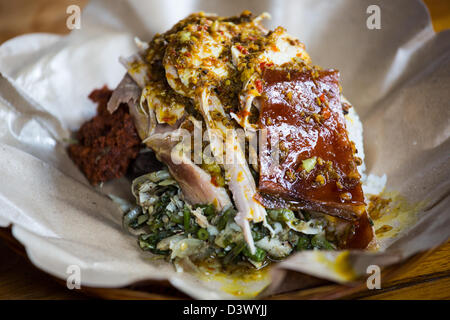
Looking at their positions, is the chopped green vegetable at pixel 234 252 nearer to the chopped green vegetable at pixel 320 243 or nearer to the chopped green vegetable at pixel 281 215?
the chopped green vegetable at pixel 281 215

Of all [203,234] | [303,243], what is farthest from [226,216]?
[303,243]

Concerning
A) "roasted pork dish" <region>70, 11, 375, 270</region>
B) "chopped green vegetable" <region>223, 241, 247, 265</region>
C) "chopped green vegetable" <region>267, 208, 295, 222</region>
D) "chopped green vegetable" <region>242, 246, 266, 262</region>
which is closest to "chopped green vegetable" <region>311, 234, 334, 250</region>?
"roasted pork dish" <region>70, 11, 375, 270</region>

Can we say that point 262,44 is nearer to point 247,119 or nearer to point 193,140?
point 247,119

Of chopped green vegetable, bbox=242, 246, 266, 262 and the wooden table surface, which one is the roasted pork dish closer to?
chopped green vegetable, bbox=242, 246, 266, 262

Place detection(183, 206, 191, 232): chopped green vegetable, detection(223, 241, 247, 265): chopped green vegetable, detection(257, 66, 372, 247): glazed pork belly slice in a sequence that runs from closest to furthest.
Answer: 1. detection(257, 66, 372, 247): glazed pork belly slice
2. detection(223, 241, 247, 265): chopped green vegetable
3. detection(183, 206, 191, 232): chopped green vegetable

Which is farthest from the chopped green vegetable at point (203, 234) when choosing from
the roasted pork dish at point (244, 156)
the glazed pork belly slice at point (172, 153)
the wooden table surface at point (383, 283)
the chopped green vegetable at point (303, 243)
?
→ the wooden table surface at point (383, 283)

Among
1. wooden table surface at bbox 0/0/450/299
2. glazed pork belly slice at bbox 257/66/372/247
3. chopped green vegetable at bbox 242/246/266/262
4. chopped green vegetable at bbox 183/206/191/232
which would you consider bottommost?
wooden table surface at bbox 0/0/450/299

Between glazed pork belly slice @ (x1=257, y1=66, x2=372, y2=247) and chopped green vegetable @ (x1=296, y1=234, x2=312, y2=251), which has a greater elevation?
glazed pork belly slice @ (x1=257, y1=66, x2=372, y2=247)

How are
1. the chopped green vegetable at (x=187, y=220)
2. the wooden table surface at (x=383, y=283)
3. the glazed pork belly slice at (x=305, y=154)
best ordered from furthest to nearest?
the chopped green vegetable at (x=187, y=220), the glazed pork belly slice at (x=305, y=154), the wooden table surface at (x=383, y=283)

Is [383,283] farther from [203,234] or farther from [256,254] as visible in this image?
[203,234]
